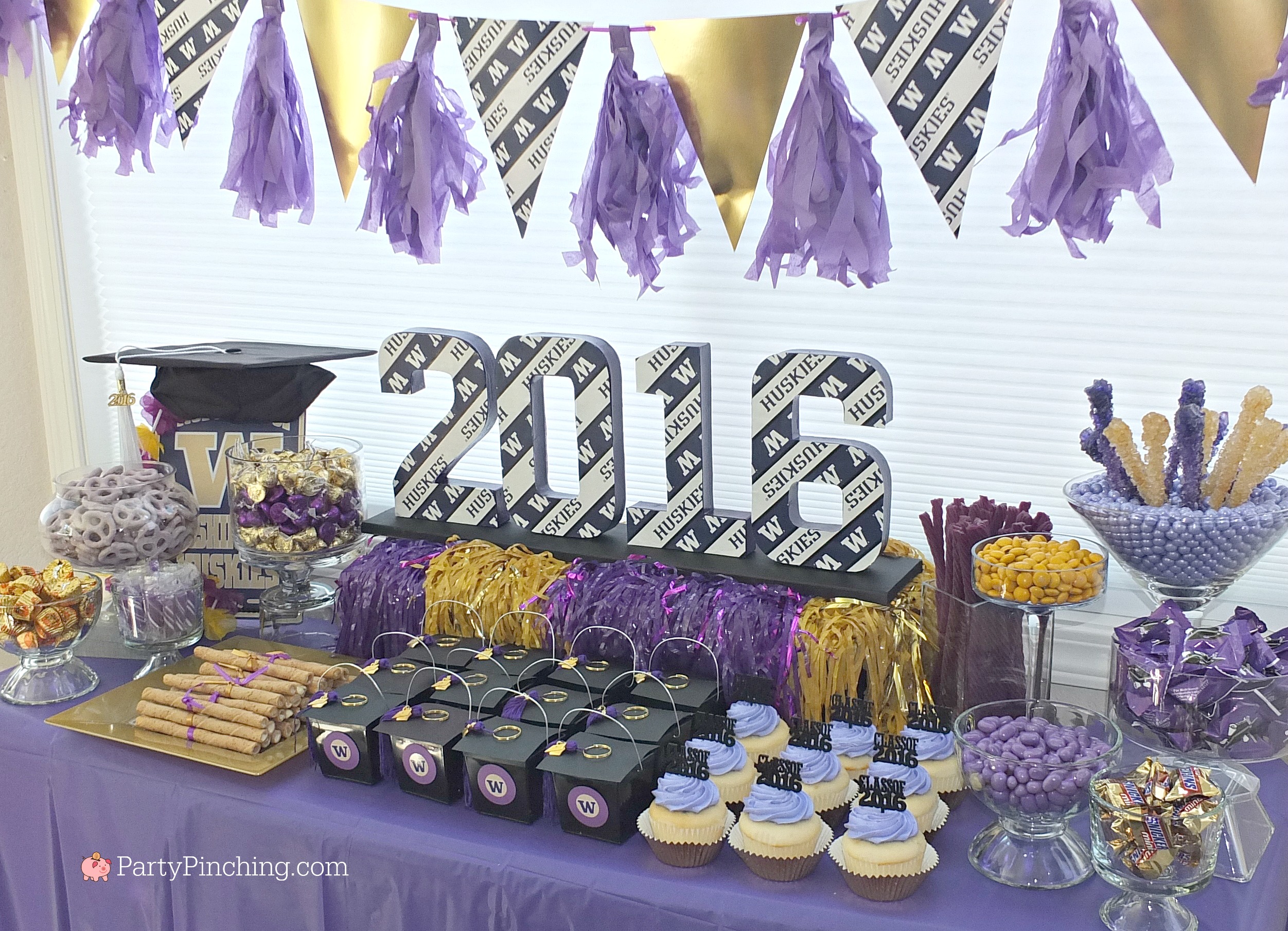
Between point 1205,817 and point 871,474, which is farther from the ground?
point 871,474

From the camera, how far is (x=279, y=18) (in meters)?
1.99

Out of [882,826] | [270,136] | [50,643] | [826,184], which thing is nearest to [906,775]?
[882,826]

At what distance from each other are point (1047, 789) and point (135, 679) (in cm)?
143

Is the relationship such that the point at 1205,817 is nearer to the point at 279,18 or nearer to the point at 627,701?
the point at 627,701

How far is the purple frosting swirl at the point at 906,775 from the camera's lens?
1436mm

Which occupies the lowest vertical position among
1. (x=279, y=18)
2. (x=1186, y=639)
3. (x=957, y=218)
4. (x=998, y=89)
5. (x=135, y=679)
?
(x=135, y=679)

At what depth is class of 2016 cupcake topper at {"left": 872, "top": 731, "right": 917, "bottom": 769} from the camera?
1.47 meters

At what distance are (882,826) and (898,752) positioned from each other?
0.16m

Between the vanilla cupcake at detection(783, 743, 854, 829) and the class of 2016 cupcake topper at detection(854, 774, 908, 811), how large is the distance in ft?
0.27

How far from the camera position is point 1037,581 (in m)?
1.56

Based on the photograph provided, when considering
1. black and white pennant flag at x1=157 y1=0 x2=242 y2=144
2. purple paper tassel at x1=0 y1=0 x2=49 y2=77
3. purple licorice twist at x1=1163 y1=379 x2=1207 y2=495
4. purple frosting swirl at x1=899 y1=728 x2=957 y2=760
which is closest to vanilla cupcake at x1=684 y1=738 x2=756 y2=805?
purple frosting swirl at x1=899 y1=728 x2=957 y2=760

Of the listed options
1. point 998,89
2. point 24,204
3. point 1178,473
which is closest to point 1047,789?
point 1178,473

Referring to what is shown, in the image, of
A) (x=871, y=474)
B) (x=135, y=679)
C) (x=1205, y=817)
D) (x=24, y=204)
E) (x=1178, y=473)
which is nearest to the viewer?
(x=1205, y=817)

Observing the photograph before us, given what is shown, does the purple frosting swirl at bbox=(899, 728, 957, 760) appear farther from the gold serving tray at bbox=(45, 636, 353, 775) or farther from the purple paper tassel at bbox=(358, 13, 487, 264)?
the purple paper tassel at bbox=(358, 13, 487, 264)
